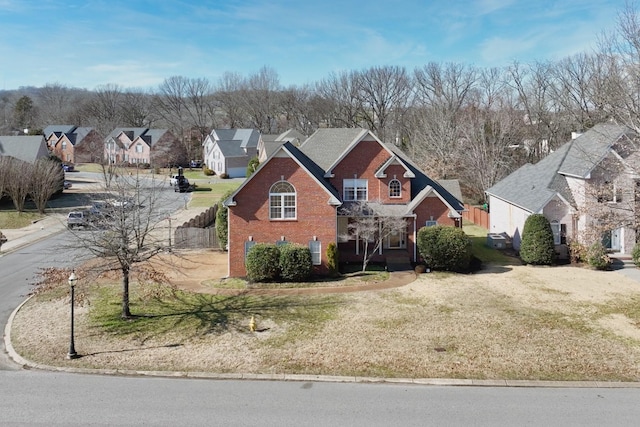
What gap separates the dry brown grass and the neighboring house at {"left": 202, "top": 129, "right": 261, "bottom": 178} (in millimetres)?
61208

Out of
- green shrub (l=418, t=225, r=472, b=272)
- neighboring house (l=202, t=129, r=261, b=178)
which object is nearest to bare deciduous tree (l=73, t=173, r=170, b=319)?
green shrub (l=418, t=225, r=472, b=272)

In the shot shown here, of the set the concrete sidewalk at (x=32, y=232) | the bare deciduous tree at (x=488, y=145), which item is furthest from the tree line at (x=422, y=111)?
the concrete sidewalk at (x=32, y=232)

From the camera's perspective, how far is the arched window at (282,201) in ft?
92.4

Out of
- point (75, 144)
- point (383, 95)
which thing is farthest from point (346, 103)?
point (75, 144)

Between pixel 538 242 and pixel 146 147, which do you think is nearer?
pixel 538 242

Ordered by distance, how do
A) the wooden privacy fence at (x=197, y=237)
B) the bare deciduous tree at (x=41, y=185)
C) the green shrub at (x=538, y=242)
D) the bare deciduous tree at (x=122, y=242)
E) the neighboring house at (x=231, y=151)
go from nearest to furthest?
the bare deciduous tree at (x=122, y=242)
the green shrub at (x=538, y=242)
the wooden privacy fence at (x=197, y=237)
the bare deciduous tree at (x=41, y=185)
the neighboring house at (x=231, y=151)

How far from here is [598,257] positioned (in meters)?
29.0

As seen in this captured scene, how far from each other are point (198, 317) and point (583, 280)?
19.9 metres

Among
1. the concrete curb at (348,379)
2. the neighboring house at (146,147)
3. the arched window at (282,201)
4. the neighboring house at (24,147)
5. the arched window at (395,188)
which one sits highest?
the neighboring house at (146,147)

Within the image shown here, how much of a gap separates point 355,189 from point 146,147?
74.1 meters

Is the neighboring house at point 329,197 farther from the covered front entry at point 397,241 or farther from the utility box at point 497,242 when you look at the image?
the utility box at point 497,242

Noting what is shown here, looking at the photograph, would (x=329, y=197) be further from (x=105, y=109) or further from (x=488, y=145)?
(x=105, y=109)

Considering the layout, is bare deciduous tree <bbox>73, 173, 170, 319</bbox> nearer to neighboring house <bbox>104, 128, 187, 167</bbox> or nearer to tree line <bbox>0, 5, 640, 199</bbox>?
tree line <bbox>0, 5, 640, 199</bbox>

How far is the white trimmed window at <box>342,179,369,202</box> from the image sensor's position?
3188 cm
